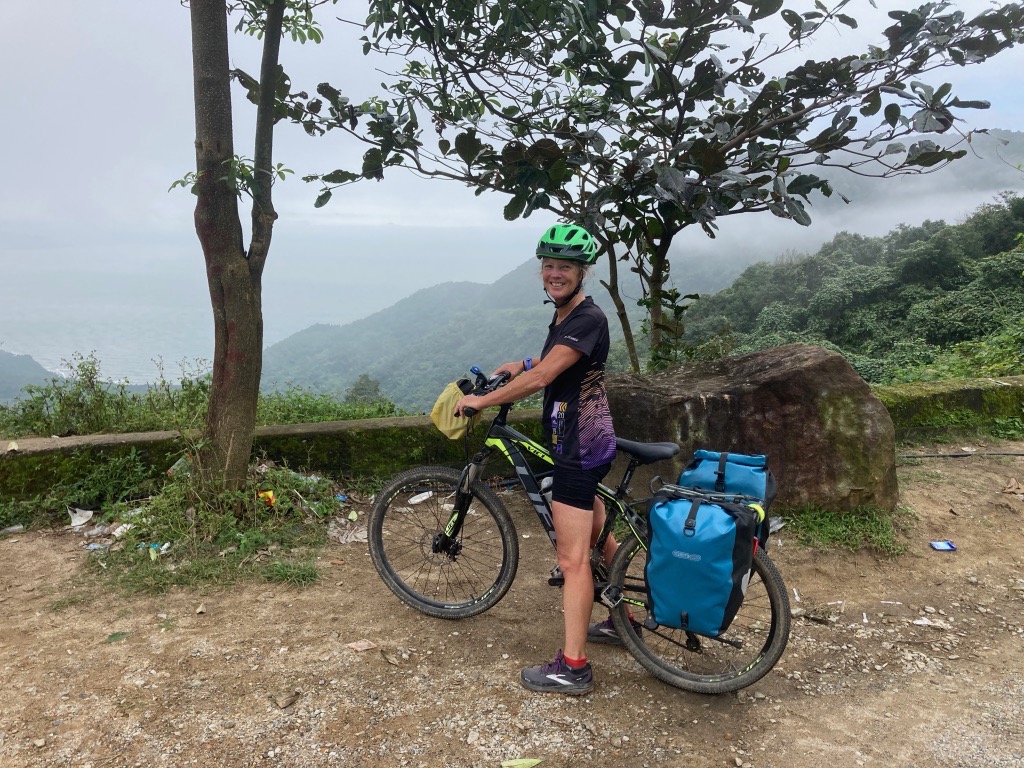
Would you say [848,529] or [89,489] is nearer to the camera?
[848,529]

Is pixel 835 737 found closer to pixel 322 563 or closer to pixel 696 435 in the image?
pixel 696 435

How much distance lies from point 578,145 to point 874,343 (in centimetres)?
1770

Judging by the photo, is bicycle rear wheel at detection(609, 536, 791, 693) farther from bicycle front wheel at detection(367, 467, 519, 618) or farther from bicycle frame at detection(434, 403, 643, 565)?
bicycle front wheel at detection(367, 467, 519, 618)

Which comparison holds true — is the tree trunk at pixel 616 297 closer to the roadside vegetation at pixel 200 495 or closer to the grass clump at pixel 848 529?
the roadside vegetation at pixel 200 495

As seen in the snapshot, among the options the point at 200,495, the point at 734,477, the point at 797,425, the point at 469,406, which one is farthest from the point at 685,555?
the point at 200,495

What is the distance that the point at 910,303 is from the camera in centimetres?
2003

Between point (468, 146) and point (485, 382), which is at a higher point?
point (468, 146)

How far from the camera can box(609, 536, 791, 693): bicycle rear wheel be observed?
112 inches

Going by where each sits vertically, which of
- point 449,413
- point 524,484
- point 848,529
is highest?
point 449,413

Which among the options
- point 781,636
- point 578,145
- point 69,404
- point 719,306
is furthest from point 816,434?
point 719,306

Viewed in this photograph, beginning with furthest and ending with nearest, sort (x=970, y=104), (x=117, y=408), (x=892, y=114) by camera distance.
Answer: (x=117, y=408)
(x=892, y=114)
(x=970, y=104)

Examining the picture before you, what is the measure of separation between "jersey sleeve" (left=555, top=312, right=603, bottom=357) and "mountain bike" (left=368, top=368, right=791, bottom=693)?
1.69 feet

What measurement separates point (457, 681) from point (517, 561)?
26.4 inches

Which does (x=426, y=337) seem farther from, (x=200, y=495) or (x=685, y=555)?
(x=685, y=555)
